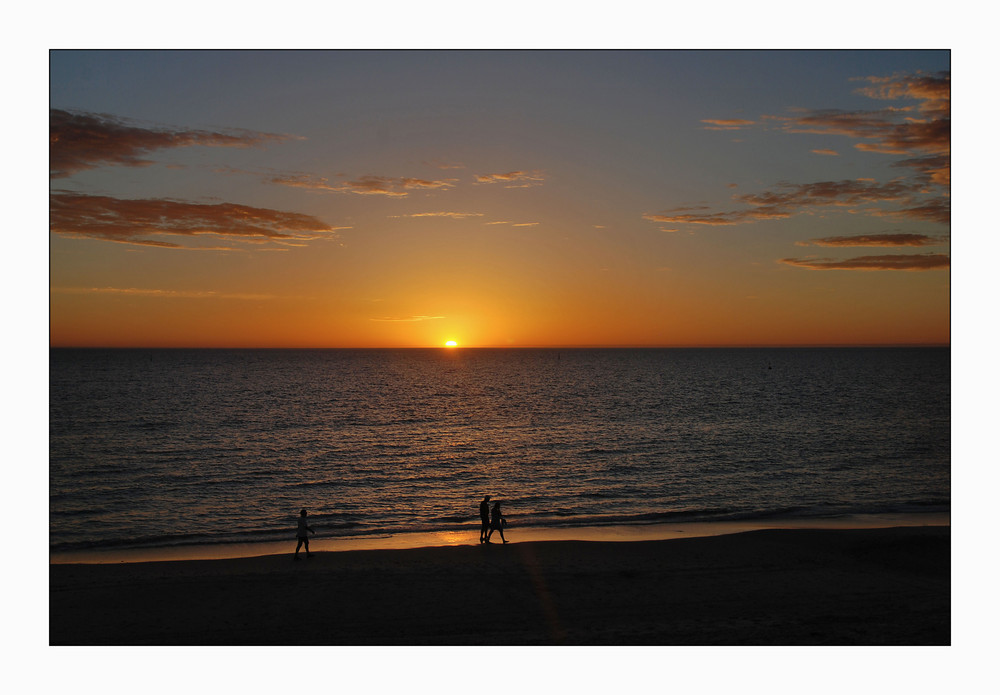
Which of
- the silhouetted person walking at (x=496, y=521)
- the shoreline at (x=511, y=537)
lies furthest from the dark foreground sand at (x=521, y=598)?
the shoreline at (x=511, y=537)

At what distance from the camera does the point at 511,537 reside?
965 inches

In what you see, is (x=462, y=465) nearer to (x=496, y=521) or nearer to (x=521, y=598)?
(x=496, y=521)

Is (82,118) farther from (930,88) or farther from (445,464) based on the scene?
(445,464)

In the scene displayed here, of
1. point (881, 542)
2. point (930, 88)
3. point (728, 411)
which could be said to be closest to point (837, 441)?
point (728, 411)

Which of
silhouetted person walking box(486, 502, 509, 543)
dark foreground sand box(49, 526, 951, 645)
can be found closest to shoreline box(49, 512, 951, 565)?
silhouetted person walking box(486, 502, 509, 543)

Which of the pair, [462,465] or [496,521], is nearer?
[496,521]

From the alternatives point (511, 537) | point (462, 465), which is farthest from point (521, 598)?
point (462, 465)

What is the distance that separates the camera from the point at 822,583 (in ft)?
54.5

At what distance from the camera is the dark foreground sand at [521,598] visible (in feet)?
43.8

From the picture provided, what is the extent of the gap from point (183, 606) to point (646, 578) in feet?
37.0

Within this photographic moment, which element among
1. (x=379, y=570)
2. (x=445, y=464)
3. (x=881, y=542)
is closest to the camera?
(x=379, y=570)

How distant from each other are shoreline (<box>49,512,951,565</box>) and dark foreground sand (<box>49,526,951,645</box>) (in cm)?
205

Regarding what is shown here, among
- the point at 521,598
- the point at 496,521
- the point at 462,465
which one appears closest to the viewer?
the point at 521,598

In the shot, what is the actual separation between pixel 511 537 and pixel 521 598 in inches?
345
